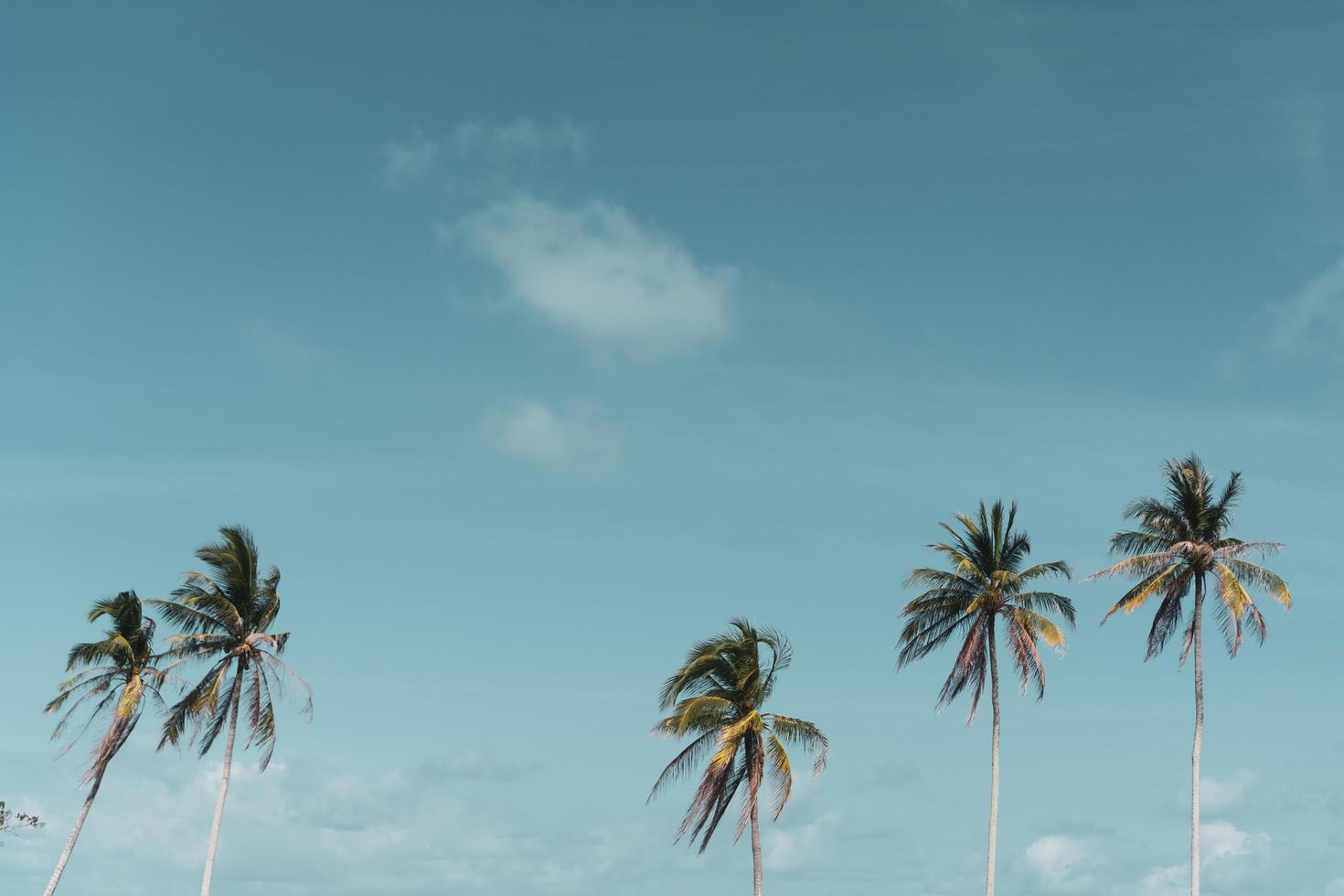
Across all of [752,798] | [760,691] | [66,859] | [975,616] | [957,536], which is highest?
[957,536]

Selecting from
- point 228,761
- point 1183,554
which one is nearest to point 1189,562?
point 1183,554

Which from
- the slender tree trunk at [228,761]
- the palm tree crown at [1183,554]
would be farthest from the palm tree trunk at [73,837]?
the palm tree crown at [1183,554]

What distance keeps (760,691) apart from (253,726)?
23.4 metres

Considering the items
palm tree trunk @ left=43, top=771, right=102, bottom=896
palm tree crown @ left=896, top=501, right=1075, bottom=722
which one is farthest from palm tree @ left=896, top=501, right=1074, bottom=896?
palm tree trunk @ left=43, top=771, right=102, bottom=896

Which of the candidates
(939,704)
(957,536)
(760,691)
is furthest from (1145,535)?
(760,691)

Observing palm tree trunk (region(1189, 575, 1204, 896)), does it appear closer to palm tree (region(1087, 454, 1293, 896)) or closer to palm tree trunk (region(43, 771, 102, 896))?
palm tree (region(1087, 454, 1293, 896))

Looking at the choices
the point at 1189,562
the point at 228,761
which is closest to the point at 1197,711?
the point at 1189,562

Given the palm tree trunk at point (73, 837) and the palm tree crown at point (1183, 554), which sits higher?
the palm tree crown at point (1183, 554)

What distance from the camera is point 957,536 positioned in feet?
198

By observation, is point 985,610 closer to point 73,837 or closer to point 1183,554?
point 1183,554

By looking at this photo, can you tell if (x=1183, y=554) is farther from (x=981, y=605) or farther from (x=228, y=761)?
(x=228, y=761)

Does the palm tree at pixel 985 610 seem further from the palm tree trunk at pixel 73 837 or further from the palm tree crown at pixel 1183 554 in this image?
the palm tree trunk at pixel 73 837

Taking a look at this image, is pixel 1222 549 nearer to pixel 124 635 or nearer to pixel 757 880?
pixel 757 880

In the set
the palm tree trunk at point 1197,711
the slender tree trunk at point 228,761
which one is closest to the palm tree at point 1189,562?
the palm tree trunk at point 1197,711
